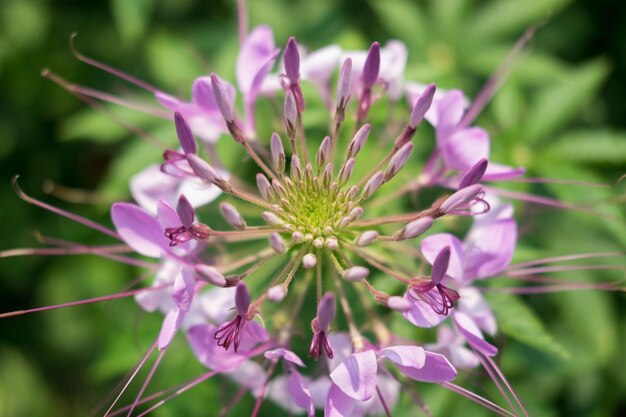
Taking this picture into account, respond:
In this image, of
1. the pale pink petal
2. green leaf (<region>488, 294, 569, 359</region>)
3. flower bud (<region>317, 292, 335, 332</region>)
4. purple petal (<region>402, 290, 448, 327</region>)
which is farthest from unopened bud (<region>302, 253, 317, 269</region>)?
green leaf (<region>488, 294, 569, 359</region>)

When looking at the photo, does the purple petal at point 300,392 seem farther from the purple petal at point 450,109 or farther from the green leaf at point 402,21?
the green leaf at point 402,21

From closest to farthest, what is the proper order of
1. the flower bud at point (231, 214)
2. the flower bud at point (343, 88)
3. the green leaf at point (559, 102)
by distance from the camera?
the flower bud at point (231, 214) → the flower bud at point (343, 88) → the green leaf at point (559, 102)

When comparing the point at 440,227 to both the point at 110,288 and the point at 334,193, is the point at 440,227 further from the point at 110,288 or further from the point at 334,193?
the point at 110,288

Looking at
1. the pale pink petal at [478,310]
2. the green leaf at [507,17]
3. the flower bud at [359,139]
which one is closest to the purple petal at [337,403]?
the pale pink petal at [478,310]

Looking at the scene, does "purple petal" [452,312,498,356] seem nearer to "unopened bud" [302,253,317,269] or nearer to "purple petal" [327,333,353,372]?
"purple petal" [327,333,353,372]

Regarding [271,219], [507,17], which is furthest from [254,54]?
[507,17]

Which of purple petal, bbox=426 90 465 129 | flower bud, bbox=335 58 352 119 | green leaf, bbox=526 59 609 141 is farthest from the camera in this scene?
green leaf, bbox=526 59 609 141

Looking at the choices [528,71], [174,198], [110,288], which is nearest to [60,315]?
[110,288]
